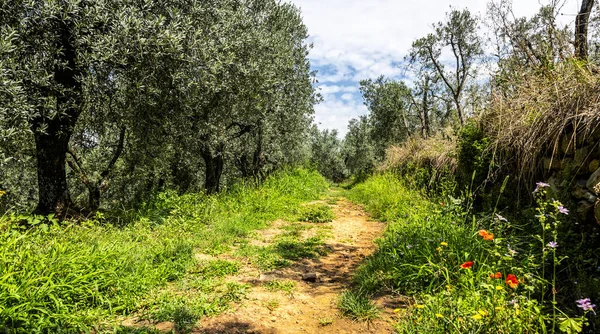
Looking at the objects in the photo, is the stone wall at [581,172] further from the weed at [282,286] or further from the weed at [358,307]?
the weed at [282,286]

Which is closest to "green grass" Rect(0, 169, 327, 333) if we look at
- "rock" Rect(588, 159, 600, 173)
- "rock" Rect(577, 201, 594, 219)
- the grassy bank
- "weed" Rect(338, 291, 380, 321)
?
"weed" Rect(338, 291, 380, 321)

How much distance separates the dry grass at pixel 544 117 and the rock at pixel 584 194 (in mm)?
558

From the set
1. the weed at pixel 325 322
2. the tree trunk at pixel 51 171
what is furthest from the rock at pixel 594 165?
the tree trunk at pixel 51 171

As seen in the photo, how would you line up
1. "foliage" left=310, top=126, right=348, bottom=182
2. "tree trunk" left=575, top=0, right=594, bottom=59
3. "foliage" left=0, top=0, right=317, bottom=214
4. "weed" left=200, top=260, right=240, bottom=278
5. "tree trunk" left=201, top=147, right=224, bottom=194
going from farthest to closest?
"foliage" left=310, top=126, right=348, bottom=182 → "tree trunk" left=201, top=147, right=224, bottom=194 → "foliage" left=0, top=0, right=317, bottom=214 → "weed" left=200, top=260, right=240, bottom=278 → "tree trunk" left=575, top=0, right=594, bottom=59

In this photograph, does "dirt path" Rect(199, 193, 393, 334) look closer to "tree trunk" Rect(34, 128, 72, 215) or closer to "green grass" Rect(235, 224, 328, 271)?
"green grass" Rect(235, 224, 328, 271)

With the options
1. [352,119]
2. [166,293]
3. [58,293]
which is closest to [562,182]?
[166,293]

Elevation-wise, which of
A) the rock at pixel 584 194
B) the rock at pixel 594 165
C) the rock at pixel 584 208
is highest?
the rock at pixel 594 165

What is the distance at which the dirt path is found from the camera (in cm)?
345

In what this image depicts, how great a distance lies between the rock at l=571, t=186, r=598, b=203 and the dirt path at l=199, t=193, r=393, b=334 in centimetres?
253

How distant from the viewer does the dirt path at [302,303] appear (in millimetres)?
3445

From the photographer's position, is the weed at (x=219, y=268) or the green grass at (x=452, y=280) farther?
the weed at (x=219, y=268)

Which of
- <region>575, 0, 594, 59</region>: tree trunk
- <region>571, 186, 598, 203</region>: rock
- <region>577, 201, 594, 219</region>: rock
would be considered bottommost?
<region>577, 201, 594, 219</region>: rock

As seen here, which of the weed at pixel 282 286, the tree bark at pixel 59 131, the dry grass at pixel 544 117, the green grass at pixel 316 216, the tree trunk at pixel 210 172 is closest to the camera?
the dry grass at pixel 544 117

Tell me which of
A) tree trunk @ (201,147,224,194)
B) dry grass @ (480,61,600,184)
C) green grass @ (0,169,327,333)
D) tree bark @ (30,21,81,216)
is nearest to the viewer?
green grass @ (0,169,327,333)
